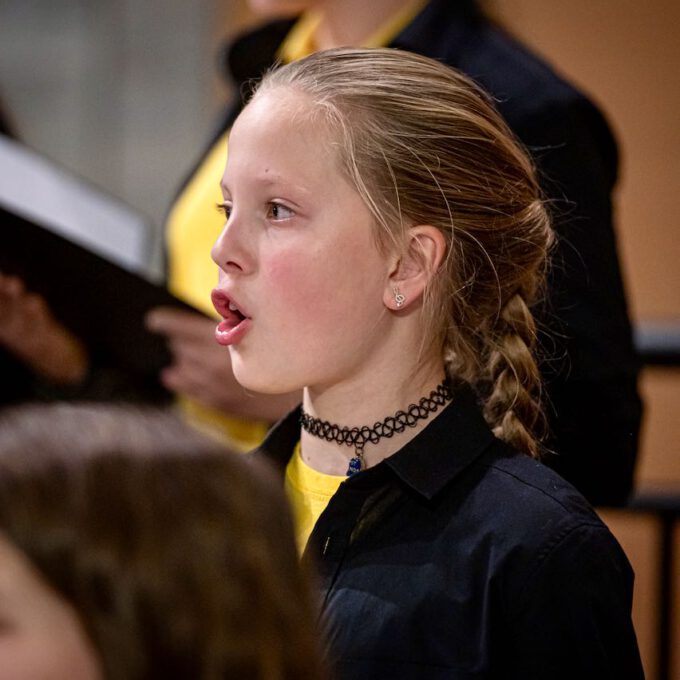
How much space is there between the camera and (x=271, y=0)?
1.86 m

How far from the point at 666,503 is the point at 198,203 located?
3.08ft

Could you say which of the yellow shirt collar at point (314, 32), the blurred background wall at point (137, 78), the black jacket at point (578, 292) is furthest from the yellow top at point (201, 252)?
the blurred background wall at point (137, 78)

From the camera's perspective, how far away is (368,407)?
1283 millimetres

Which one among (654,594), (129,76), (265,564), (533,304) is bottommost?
(129,76)

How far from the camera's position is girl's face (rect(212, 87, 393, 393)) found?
1.25 meters

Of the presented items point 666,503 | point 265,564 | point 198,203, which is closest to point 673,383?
point 666,503

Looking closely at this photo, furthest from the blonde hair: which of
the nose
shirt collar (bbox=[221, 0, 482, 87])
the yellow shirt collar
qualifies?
the yellow shirt collar

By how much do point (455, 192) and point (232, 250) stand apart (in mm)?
222

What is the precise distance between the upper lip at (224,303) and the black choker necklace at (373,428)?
130mm

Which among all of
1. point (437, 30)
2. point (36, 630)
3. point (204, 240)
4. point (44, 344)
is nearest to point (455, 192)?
point (437, 30)

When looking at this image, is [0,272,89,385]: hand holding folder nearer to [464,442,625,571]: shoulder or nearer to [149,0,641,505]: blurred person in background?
[149,0,641,505]: blurred person in background

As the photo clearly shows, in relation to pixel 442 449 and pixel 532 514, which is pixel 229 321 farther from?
pixel 532 514

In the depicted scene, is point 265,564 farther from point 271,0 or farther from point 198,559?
point 271,0

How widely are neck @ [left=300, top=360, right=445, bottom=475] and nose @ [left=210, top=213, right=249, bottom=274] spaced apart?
145 mm
